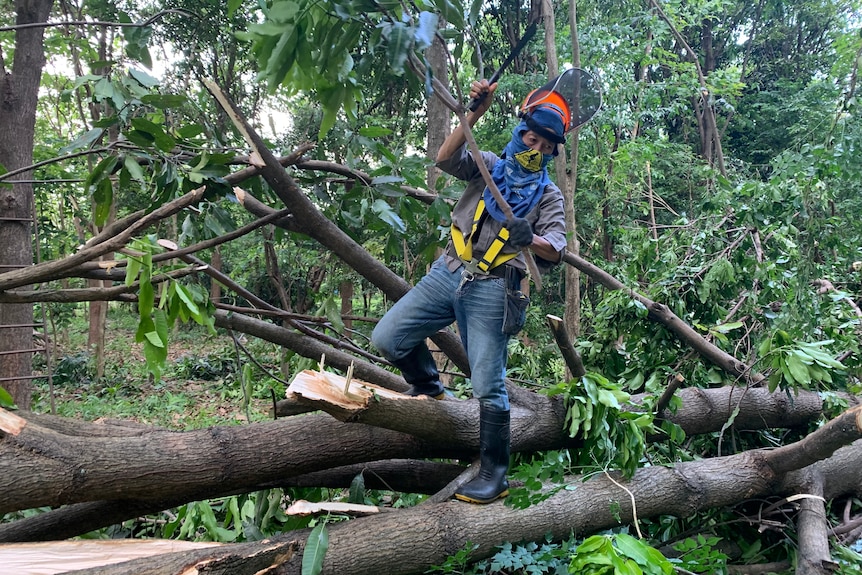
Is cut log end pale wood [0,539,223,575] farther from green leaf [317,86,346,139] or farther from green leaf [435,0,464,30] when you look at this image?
green leaf [435,0,464,30]

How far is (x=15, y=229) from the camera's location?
375 cm

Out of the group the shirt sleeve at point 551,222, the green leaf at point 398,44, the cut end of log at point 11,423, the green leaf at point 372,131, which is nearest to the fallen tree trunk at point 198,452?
the cut end of log at point 11,423

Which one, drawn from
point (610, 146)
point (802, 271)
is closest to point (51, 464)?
point (802, 271)

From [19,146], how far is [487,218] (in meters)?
3.31

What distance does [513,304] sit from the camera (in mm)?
2664

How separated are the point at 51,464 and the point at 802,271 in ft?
13.7

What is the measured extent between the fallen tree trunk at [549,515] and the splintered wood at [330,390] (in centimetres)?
52

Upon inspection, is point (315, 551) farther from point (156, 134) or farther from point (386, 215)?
point (156, 134)

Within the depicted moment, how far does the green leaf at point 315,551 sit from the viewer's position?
2.19 meters

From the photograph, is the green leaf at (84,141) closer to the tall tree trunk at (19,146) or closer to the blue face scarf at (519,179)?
the tall tree trunk at (19,146)

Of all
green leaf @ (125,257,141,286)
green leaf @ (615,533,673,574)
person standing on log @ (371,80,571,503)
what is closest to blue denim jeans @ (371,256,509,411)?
person standing on log @ (371,80,571,503)

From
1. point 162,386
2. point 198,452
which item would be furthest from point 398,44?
point 162,386

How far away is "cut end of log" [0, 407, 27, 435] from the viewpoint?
2113 millimetres

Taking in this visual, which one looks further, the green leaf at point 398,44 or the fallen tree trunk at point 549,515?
the fallen tree trunk at point 549,515
